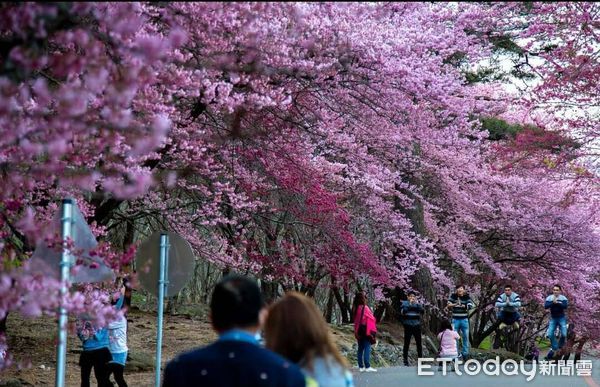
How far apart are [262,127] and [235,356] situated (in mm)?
11395

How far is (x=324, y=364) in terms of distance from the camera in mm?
5285

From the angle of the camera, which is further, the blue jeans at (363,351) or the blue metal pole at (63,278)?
the blue jeans at (363,351)

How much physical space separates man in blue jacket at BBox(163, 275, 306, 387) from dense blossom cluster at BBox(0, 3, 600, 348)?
4.39 ft

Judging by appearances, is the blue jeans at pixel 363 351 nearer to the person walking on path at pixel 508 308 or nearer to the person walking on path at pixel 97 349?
the person walking on path at pixel 508 308

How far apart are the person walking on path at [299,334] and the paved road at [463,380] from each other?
38.1ft

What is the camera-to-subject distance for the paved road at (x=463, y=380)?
1677cm

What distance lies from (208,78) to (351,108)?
397 cm

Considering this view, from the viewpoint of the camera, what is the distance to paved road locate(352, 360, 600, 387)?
16.8 meters

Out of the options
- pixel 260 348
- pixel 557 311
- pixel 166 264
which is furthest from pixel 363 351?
pixel 260 348

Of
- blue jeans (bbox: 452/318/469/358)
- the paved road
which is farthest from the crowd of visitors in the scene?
blue jeans (bbox: 452/318/469/358)

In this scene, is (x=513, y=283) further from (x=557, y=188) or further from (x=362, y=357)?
(x=362, y=357)
